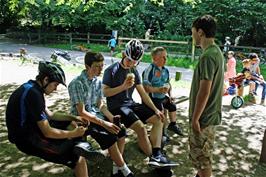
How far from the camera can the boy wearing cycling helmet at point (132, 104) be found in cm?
408

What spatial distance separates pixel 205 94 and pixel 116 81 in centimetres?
138

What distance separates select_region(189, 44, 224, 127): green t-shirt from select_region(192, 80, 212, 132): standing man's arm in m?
0.06

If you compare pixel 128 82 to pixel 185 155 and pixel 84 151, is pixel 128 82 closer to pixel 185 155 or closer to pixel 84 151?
pixel 84 151

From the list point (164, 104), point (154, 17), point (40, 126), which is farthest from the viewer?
point (154, 17)

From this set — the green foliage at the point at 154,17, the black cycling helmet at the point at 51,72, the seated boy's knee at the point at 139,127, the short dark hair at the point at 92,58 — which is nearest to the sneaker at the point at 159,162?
the seated boy's knee at the point at 139,127

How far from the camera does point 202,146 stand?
3.36 m

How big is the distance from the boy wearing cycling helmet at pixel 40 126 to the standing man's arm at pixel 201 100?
3.40 feet

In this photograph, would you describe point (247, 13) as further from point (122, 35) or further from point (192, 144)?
point (192, 144)

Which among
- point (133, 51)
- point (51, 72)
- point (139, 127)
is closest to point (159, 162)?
point (139, 127)

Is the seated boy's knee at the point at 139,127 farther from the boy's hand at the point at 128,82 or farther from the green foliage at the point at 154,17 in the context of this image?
the green foliage at the point at 154,17

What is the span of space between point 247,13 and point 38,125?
1778cm

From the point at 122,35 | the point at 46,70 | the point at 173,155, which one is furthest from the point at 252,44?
the point at 46,70

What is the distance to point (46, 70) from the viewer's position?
309 centimetres

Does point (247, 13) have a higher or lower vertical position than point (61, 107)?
higher
